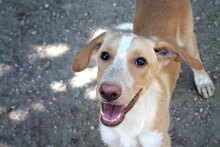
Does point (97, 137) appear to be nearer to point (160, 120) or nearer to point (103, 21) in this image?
point (160, 120)

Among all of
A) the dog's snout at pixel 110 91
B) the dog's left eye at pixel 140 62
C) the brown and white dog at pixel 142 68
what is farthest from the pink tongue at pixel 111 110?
the dog's left eye at pixel 140 62

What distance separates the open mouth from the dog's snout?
28cm

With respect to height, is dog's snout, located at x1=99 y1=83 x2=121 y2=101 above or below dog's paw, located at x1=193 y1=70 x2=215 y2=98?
above

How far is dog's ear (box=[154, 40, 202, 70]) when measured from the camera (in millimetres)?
2520

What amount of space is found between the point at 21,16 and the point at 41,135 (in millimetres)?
2423

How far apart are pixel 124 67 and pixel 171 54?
0.65 m

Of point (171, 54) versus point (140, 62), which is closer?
point (140, 62)

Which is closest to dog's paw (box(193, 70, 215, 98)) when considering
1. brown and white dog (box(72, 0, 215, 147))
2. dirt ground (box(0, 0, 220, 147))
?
dirt ground (box(0, 0, 220, 147))

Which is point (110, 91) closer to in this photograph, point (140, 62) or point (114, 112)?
point (114, 112)

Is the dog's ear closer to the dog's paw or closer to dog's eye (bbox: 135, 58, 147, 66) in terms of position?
dog's eye (bbox: 135, 58, 147, 66)

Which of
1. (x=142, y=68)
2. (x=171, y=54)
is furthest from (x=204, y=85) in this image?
(x=142, y=68)

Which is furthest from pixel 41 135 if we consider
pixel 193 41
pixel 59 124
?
pixel 193 41

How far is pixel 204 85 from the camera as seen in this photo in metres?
4.02

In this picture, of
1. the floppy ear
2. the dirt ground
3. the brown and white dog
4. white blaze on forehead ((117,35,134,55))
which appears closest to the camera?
the brown and white dog
